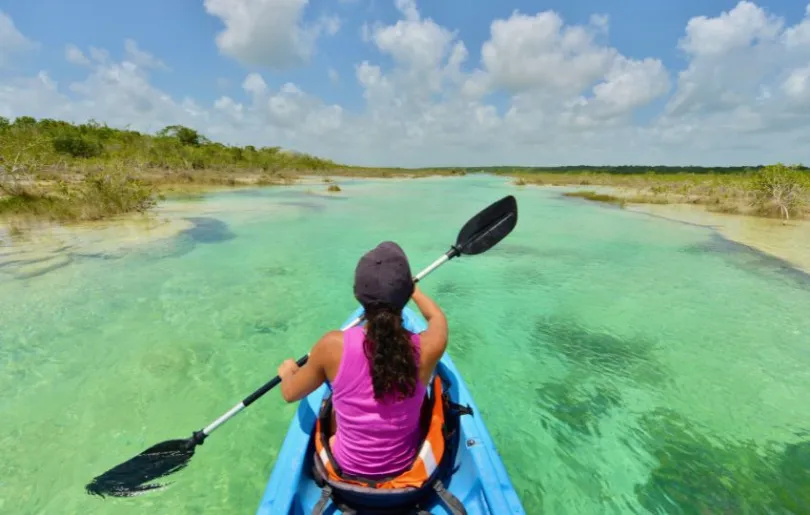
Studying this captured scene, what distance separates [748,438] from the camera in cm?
446

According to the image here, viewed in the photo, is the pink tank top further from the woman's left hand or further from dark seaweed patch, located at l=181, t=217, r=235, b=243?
dark seaweed patch, located at l=181, t=217, r=235, b=243

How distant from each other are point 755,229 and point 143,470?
22.0 meters

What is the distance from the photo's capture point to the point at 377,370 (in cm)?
195

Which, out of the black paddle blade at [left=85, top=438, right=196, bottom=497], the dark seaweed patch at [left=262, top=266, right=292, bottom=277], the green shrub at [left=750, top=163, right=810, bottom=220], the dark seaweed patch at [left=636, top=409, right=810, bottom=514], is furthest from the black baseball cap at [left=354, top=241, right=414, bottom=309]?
the green shrub at [left=750, top=163, right=810, bottom=220]

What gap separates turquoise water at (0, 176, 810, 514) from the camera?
3.83 metres

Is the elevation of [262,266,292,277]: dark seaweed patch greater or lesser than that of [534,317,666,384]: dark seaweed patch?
greater

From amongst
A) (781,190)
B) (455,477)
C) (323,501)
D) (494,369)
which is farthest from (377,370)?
(781,190)

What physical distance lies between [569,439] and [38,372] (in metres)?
7.15

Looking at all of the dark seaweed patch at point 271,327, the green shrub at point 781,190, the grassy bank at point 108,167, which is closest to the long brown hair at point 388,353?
the dark seaweed patch at point 271,327

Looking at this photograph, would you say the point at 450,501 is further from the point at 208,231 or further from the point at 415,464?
the point at 208,231

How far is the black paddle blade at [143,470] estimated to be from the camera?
3.45 metres

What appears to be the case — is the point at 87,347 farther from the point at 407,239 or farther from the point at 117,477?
the point at 407,239

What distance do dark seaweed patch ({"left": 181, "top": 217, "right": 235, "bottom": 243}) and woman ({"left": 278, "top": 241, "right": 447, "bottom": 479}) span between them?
12987 millimetres

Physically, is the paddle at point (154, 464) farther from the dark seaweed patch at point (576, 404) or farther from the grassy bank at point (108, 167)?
the grassy bank at point (108, 167)
